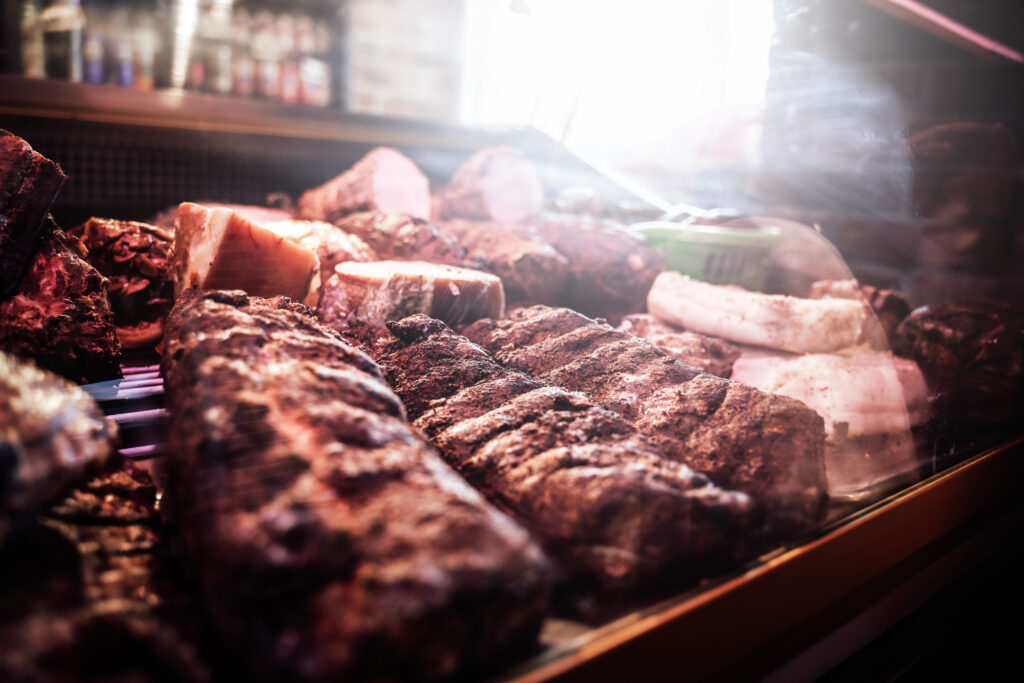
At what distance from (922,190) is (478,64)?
696cm

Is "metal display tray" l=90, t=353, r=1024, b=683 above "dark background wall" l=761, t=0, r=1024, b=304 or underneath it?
underneath

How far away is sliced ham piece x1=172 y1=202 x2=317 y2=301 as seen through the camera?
145 cm

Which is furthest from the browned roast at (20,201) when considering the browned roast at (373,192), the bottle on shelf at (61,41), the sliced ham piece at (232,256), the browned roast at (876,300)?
the bottle on shelf at (61,41)

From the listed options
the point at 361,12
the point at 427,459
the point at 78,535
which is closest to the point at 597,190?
the point at 427,459

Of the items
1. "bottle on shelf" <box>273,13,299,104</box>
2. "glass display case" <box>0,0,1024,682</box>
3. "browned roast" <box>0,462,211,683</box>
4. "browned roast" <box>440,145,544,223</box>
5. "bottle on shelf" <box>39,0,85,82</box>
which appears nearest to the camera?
"browned roast" <box>0,462,211,683</box>

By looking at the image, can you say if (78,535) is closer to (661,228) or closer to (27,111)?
(27,111)

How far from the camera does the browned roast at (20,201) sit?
4.05 ft

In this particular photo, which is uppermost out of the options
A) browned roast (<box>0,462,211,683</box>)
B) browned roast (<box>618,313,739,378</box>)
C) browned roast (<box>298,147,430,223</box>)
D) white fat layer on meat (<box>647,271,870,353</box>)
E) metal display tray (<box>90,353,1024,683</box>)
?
browned roast (<box>298,147,430,223</box>)

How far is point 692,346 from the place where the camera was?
2002 millimetres

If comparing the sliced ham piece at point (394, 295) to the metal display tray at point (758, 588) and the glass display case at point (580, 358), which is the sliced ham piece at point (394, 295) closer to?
the glass display case at point (580, 358)

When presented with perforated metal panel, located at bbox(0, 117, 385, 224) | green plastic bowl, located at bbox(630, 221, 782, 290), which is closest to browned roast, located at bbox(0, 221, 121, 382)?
perforated metal panel, located at bbox(0, 117, 385, 224)

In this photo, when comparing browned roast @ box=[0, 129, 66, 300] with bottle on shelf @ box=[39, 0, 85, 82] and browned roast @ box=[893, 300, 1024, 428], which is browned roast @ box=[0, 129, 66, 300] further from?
bottle on shelf @ box=[39, 0, 85, 82]

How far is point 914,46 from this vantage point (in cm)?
273

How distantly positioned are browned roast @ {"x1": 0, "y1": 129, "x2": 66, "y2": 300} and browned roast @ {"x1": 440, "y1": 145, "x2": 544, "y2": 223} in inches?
74.3
